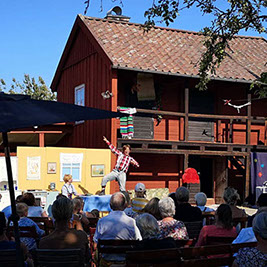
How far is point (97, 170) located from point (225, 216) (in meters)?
10.7

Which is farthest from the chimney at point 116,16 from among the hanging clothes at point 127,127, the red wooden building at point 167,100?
the hanging clothes at point 127,127

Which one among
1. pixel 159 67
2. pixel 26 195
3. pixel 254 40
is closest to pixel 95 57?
pixel 159 67

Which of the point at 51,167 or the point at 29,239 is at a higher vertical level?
the point at 51,167

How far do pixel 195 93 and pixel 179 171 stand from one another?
305 centimetres

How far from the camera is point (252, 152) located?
17.8m

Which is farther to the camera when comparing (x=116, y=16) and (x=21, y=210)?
(x=116, y=16)

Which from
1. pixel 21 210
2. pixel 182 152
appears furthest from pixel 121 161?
pixel 21 210

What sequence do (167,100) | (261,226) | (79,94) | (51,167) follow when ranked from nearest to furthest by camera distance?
(261,226) → (51,167) → (167,100) → (79,94)

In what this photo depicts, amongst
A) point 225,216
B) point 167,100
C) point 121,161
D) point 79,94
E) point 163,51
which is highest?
point 163,51

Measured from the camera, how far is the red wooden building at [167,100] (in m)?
16.8

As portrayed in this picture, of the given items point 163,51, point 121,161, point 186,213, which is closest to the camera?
point 186,213

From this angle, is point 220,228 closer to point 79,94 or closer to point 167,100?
point 167,100

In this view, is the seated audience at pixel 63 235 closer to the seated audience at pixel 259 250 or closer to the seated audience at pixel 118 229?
the seated audience at pixel 118 229

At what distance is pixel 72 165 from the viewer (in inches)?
607
